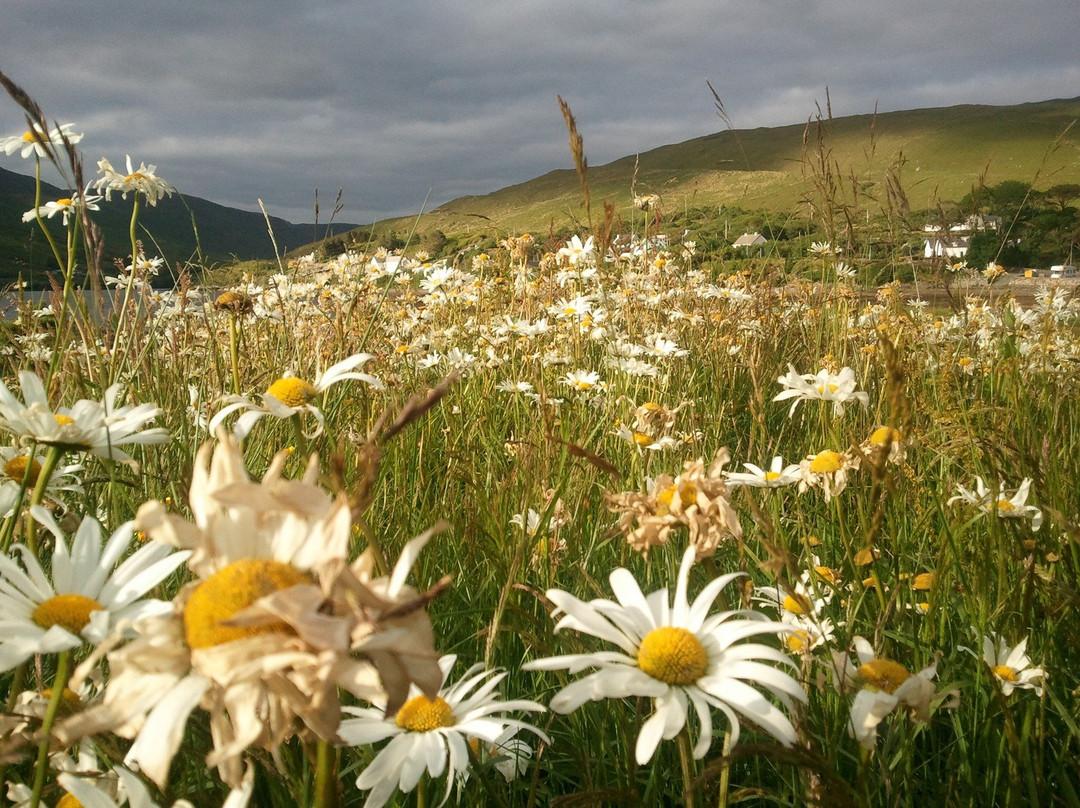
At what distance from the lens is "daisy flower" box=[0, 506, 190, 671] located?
688 millimetres

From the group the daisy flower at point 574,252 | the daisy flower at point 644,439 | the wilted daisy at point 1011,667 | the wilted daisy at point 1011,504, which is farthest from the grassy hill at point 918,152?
the wilted daisy at point 1011,667

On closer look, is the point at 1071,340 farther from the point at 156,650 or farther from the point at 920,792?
the point at 156,650

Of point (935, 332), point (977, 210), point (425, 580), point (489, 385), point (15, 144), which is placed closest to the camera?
point (425, 580)

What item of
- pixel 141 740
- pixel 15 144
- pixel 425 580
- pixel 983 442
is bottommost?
pixel 425 580

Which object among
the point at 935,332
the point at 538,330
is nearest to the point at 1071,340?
the point at 935,332

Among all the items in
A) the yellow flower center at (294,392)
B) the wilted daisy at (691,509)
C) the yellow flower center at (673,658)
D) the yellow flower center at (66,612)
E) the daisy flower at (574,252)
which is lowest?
the yellow flower center at (673,658)

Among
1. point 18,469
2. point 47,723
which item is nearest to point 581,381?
point 18,469

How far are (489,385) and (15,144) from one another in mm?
→ 1997

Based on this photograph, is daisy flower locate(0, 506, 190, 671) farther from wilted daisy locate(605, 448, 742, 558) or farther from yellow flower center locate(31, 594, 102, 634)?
wilted daisy locate(605, 448, 742, 558)

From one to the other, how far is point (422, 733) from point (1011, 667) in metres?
1.00

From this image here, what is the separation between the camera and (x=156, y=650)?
46 centimetres

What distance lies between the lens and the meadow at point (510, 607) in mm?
459

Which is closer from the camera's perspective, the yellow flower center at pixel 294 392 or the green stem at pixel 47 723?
the green stem at pixel 47 723

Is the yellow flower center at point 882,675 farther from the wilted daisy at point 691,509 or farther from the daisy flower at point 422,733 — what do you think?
the daisy flower at point 422,733
